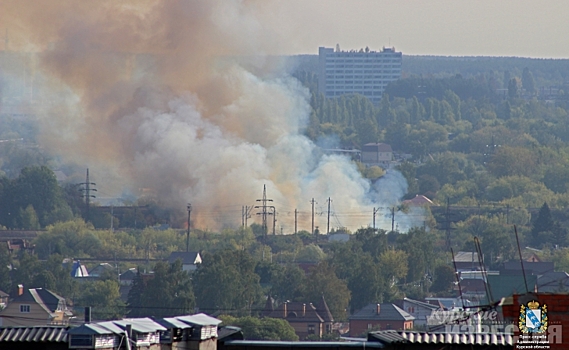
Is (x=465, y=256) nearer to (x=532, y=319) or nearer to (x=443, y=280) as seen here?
(x=443, y=280)

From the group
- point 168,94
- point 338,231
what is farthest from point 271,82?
point 338,231

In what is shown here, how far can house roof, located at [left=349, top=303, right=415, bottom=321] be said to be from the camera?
150 feet

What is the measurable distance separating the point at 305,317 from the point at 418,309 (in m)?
3.74

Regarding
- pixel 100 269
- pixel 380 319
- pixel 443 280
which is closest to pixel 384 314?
pixel 380 319

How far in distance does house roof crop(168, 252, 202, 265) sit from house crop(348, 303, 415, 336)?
38.4 ft

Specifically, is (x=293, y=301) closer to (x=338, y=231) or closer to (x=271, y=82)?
(x=338, y=231)

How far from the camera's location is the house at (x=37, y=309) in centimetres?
4275

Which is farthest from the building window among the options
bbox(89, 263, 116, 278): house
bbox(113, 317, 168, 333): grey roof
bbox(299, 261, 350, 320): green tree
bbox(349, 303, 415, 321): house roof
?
bbox(113, 317, 168, 333): grey roof

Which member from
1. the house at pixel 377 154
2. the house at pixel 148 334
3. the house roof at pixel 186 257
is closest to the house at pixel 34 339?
the house at pixel 148 334

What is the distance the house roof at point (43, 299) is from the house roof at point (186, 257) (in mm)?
9601

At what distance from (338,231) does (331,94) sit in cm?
11885

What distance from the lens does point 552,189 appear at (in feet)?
302

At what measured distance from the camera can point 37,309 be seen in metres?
45.9

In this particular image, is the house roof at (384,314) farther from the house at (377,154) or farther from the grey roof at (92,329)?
the house at (377,154)
